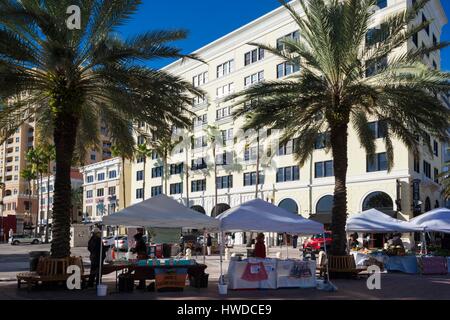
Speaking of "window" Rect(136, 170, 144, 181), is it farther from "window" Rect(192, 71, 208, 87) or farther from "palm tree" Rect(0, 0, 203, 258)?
"palm tree" Rect(0, 0, 203, 258)

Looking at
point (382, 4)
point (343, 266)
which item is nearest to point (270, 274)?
point (343, 266)

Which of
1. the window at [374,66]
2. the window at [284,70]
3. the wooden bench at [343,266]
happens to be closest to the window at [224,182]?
the window at [284,70]

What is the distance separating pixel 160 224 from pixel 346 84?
8.84 m

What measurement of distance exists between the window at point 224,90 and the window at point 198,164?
8405mm

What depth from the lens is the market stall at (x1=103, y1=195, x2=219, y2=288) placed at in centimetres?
1541

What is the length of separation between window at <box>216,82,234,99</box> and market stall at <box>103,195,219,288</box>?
158 ft

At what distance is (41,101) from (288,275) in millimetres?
10916

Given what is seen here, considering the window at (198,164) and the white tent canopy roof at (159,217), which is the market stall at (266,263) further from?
the window at (198,164)

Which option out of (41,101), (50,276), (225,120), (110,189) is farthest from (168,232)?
(110,189)

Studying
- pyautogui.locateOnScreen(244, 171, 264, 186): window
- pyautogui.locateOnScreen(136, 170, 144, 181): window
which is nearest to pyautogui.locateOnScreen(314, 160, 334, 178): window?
pyautogui.locateOnScreen(244, 171, 264, 186): window

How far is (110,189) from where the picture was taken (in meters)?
88.4

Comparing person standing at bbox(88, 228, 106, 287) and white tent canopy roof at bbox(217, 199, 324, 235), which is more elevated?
white tent canopy roof at bbox(217, 199, 324, 235)
